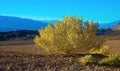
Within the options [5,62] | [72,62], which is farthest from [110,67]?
[5,62]

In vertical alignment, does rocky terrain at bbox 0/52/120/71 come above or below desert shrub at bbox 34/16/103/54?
below

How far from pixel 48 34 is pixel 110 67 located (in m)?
5.46

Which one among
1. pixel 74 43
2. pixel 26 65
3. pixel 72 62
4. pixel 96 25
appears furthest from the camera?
pixel 96 25

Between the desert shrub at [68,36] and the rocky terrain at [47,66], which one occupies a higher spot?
the desert shrub at [68,36]

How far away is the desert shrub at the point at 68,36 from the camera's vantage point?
758 inches

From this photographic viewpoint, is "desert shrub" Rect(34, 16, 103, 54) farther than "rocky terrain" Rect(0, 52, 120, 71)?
Yes

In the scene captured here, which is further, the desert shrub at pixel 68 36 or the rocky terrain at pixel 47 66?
the desert shrub at pixel 68 36

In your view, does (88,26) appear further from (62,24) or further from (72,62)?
(72,62)

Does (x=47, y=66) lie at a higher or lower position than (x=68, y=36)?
lower

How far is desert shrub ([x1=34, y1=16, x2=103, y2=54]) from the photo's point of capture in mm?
19250

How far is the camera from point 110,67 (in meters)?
15.1

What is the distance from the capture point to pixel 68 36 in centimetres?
1895

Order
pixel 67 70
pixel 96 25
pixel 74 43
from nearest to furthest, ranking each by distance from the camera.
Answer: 1. pixel 67 70
2. pixel 74 43
3. pixel 96 25

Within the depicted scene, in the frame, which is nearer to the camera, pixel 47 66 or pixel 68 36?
pixel 47 66
